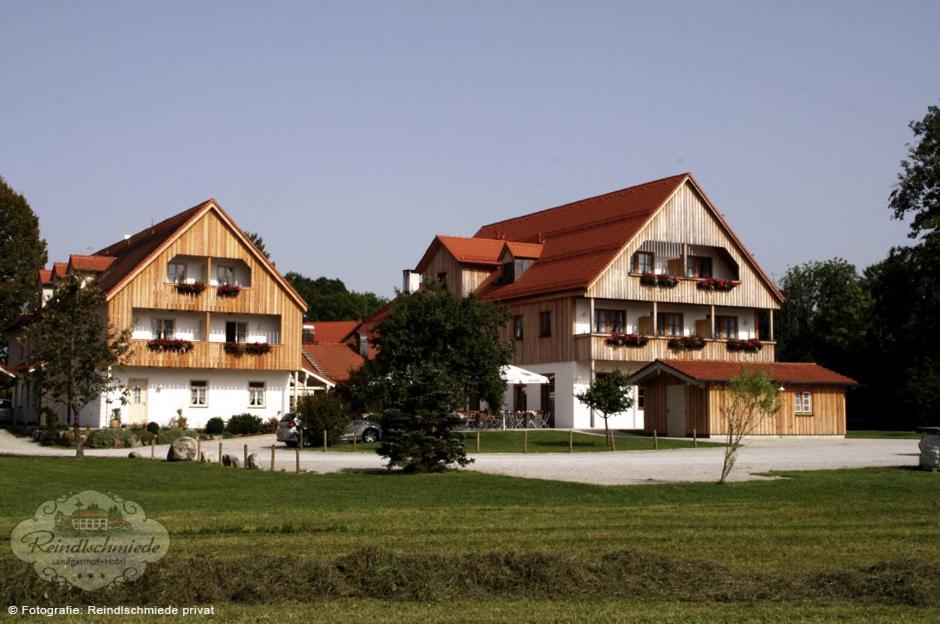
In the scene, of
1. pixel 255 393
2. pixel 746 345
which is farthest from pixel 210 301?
pixel 746 345

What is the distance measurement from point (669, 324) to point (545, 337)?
6.57 metres

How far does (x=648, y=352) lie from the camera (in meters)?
59.2

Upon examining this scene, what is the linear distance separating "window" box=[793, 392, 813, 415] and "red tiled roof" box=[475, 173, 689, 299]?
10863mm

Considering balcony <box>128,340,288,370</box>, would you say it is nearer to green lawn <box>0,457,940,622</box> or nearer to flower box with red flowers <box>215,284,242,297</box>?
flower box with red flowers <box>215,284,242,297</box>

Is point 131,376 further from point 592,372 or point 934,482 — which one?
point 934,482

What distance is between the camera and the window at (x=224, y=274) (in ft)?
201

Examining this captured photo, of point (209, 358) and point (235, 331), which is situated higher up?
point (235, 331)

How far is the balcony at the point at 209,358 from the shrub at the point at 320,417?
14.2 m

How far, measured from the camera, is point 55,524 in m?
17.9

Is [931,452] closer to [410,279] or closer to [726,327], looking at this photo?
[726,327]

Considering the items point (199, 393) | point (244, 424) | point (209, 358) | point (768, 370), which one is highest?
point (209, 358)

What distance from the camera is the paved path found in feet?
101

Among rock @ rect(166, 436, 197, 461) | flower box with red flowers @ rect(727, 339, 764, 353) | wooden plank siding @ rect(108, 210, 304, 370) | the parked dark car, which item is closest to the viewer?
rock @ rect(166, 436, 197, 461)

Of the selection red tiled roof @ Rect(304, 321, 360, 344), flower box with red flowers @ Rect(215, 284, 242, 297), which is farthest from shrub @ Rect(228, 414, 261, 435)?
red tiled roof @ Rect(304, 321, 360, 344)
